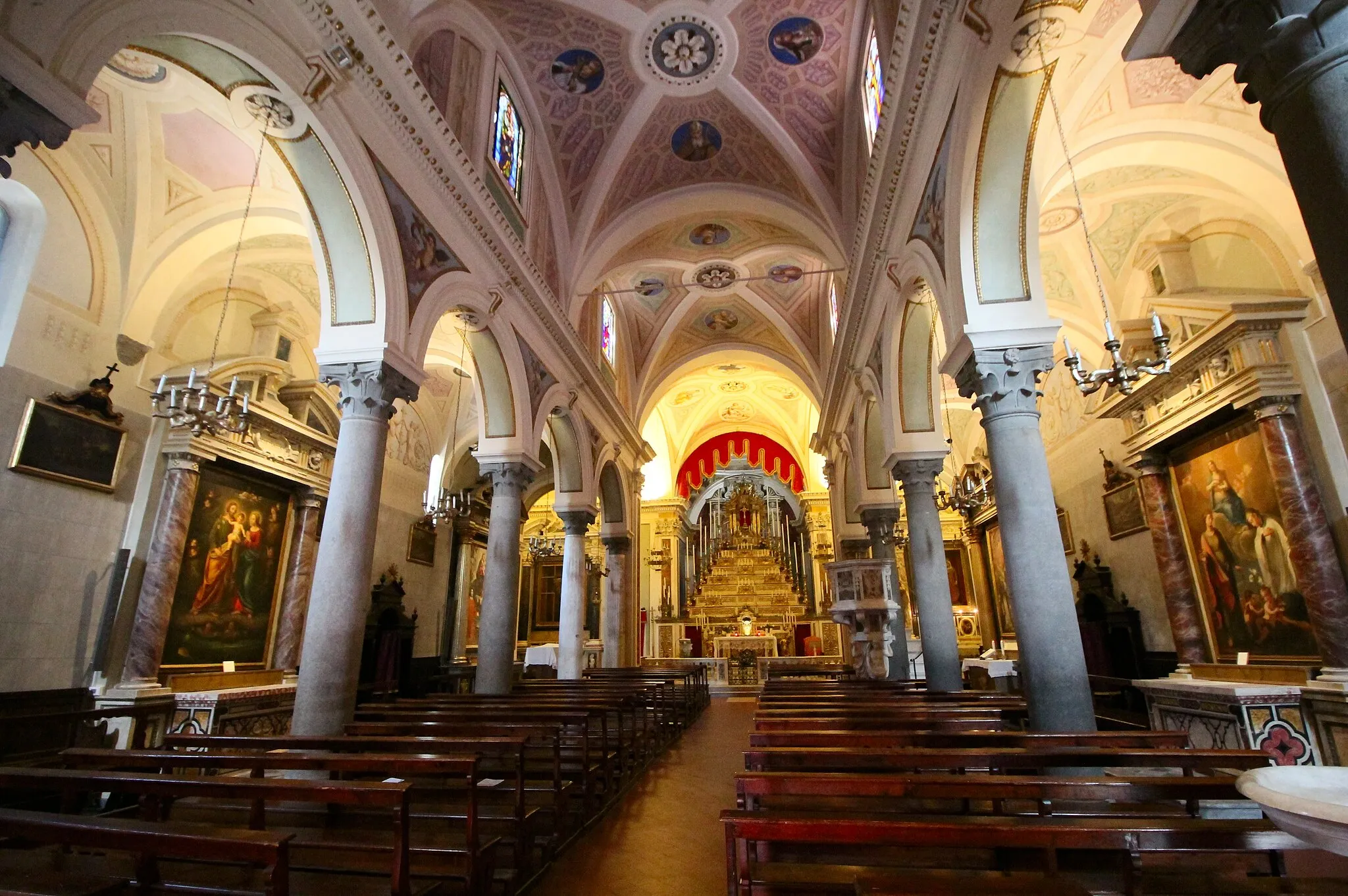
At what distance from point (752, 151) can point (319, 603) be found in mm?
10276

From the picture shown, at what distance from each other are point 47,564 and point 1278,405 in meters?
14.2

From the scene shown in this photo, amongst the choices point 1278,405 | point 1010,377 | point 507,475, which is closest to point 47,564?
point 507,475

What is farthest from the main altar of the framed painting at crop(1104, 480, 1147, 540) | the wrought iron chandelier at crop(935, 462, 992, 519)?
the framed painting at crop(1104, 480, 1147, 540)

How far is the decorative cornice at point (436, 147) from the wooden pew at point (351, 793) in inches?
226

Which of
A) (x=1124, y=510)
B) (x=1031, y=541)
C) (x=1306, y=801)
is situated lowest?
(x=1306, y=801)

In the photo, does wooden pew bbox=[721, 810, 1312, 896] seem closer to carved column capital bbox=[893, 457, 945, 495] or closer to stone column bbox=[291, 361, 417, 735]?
stone column bbox=[291, 361, 417, 735]

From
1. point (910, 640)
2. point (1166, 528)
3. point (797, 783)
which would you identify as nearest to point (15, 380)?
point (797, 783)

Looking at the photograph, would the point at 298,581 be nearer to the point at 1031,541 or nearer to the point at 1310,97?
the point at 1031,541

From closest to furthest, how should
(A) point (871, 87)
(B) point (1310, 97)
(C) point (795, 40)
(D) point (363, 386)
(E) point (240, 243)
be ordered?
(B) point (1310, 97), (D) point (363, 386), (E) point (240, 243), (A) point (871, 87), (C) point (795, 40)

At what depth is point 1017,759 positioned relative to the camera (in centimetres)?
323

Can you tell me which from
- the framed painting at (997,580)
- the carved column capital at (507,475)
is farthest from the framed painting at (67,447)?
the framed painting at (997,580)

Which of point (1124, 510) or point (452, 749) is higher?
point (1124, 510)

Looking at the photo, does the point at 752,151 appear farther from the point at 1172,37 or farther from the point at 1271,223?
the point at 1172,37

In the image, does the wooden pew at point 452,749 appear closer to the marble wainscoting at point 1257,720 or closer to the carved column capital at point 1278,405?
the marble wainscoting at point 1257,720
